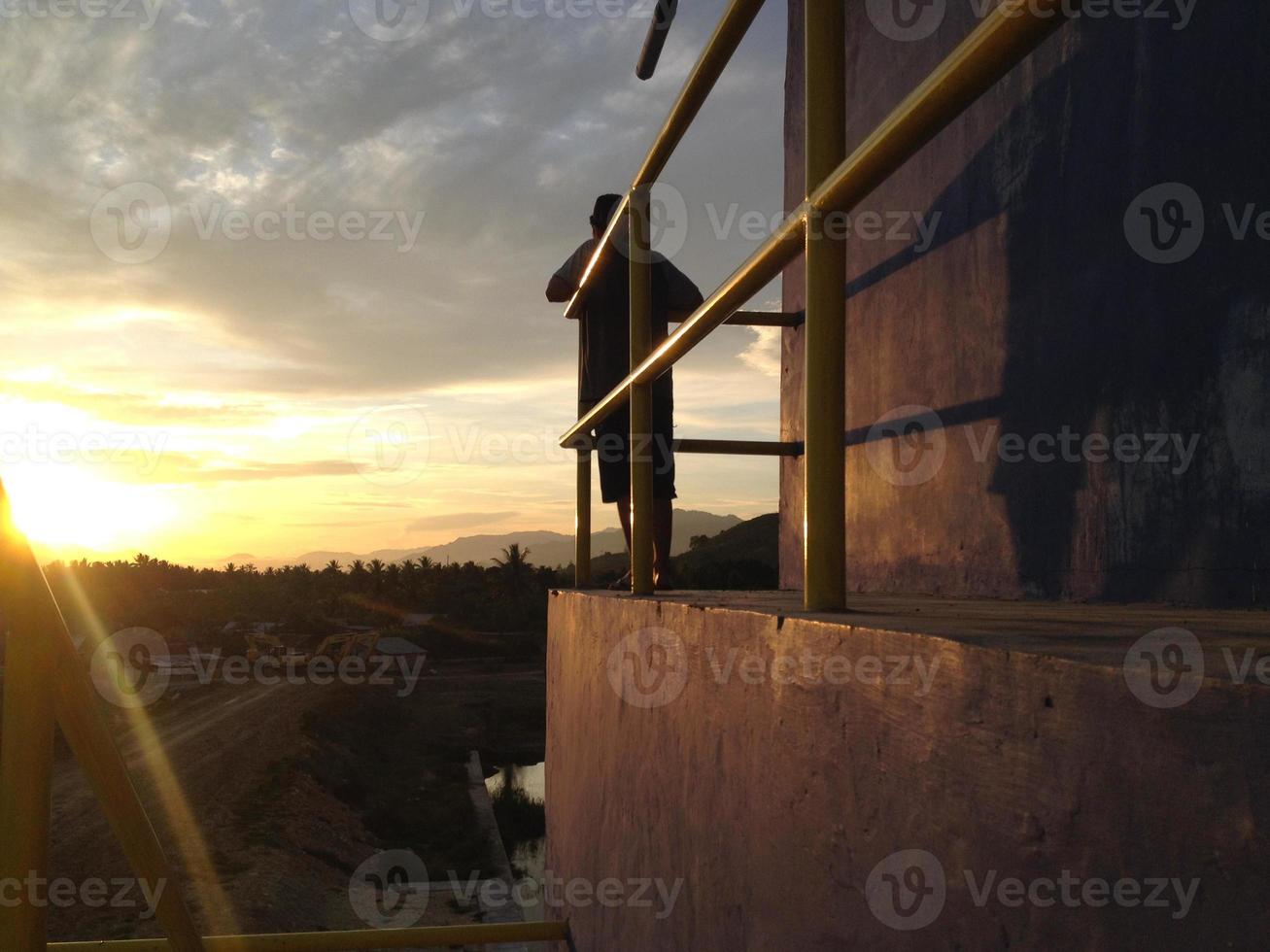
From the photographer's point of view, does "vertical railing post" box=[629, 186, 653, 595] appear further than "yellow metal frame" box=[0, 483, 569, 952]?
Yes

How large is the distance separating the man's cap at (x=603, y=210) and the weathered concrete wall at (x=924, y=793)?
245cm

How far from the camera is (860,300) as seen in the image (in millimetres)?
3936

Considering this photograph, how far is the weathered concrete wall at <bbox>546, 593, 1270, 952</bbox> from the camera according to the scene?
735mm

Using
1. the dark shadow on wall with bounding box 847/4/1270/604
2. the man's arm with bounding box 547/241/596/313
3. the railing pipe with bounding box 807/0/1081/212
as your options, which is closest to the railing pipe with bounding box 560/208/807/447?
the railing pipe with bounding box 807/0/1081/212

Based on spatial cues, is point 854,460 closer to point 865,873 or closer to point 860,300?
point 860,300

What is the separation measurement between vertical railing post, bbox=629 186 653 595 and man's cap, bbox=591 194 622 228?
5.13 ft

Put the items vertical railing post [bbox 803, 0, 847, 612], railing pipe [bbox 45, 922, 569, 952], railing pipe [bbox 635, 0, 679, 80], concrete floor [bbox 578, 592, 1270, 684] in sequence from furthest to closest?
railing pipe [bbox 635, 0, 679, 80] → railing pipe [bbox 45, 922, 569, 952] → vertical railing post [bbox 803, 0, 847, 612] → concrete floor [bbox 578, 592, 1270, 684]

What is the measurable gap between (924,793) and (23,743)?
1042 mm

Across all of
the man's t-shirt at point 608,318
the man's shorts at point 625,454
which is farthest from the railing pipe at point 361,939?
the man's t-shirt at point 608,318

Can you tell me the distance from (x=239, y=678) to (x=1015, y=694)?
55.8 m

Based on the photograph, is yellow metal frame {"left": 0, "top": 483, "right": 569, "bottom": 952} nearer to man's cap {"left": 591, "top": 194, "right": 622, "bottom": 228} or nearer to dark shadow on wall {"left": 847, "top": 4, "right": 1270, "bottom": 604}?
dark shadow on wall {"left": 847, "top": 4, "right": 1270, "bottom": 604}

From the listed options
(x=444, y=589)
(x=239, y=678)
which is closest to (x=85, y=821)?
(x=239, y=678)

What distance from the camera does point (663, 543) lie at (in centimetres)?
371

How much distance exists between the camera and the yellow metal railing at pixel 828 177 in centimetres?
106
